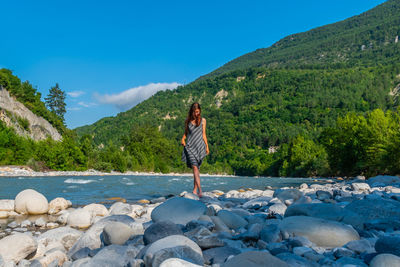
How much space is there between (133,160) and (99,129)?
77.7m

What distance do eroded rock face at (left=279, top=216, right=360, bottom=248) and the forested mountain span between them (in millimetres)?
49709

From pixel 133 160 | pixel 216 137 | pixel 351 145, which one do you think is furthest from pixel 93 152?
pixel 216 137

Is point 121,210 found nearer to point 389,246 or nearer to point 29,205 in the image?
point 29,205

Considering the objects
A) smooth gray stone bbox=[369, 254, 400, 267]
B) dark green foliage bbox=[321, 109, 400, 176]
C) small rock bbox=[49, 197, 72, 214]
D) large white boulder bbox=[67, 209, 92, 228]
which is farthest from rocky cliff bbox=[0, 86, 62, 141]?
smooth gray stone bbox=[369, 254, 400, 267]

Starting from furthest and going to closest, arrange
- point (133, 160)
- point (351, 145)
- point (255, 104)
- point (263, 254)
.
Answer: point (255, 104)
point (133, 160)
point (351, 145)
point (263, 254)

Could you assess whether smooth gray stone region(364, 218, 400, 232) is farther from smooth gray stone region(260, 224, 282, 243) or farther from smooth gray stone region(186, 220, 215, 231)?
smooth gray stone region(186, 220, 215, 231)

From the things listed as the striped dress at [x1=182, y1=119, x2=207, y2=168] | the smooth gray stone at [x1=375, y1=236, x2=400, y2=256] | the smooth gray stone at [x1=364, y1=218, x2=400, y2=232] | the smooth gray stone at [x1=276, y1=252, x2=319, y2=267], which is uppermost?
the striped dress at [x1=182, y1=119, x2=207, y2=168]

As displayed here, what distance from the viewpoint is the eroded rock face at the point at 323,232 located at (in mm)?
3104

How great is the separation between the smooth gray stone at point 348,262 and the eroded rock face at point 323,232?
2.11 feet

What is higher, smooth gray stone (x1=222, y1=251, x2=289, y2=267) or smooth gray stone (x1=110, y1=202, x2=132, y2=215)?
smooth gray stone (x1=222, y1=251, x2=289, y2=267)

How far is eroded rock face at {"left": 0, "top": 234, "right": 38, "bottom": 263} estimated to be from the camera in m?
3.17

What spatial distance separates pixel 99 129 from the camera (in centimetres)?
11625

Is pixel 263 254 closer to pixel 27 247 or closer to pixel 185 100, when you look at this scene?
pixel 27 247

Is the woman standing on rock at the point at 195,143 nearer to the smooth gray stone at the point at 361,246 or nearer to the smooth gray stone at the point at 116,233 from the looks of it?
the smooth gray stone at the point at 116,233
